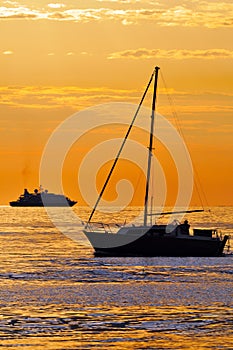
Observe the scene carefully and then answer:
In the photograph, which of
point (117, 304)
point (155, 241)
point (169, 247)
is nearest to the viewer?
point (117, 304)

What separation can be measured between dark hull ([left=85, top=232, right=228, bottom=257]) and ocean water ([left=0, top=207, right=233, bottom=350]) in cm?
84

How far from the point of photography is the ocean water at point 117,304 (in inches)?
1820

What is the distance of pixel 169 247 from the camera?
95938 millimetres

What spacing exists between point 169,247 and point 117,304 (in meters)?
37.2

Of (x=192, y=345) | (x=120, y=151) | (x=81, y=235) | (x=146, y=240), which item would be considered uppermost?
(x=81, y=235)

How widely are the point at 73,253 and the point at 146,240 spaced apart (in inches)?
845

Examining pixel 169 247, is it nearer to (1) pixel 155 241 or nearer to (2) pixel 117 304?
(1) pixel 155 241

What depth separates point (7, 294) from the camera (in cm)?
6475

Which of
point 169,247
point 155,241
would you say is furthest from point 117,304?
point 169,247

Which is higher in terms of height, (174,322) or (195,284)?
(195,284)

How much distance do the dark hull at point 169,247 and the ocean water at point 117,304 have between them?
0.84 m

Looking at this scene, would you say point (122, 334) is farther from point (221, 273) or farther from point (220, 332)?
point (221, 273)

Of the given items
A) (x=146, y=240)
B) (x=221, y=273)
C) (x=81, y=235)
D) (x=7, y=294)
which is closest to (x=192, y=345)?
(x=7, y=294)

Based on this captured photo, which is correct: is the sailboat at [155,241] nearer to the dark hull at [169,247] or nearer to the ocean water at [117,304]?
the dark hull at [169,247]
